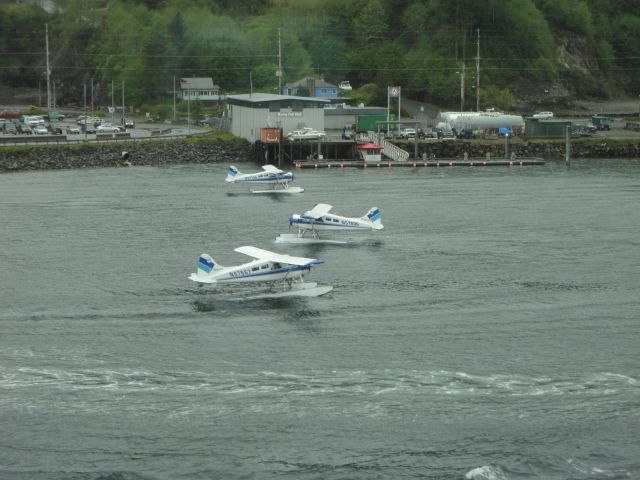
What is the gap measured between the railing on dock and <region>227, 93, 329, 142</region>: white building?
16.1 feet

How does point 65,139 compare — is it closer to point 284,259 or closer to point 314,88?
point 314,88

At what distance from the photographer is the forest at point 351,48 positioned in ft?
403

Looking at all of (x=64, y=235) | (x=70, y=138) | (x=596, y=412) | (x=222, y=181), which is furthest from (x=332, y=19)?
(x=596, y=412)

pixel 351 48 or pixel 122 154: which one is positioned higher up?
pixel 351 48

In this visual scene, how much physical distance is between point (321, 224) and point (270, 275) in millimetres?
11456

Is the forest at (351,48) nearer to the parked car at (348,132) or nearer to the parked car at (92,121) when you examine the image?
the parked car at (92,121)

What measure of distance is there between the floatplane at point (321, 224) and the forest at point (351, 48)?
2597 inches

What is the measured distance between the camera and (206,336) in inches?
1411

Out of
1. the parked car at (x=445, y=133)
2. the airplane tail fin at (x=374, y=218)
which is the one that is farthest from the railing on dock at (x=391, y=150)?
the airplane tail fin at (x=374, y=218)

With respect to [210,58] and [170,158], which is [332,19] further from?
[170,158]

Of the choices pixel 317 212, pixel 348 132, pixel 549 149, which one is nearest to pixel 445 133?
pixel 348 132

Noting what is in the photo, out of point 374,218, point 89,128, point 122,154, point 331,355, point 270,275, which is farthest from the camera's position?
point 89,128

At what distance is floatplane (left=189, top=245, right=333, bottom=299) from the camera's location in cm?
4038

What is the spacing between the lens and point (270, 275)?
135ft
